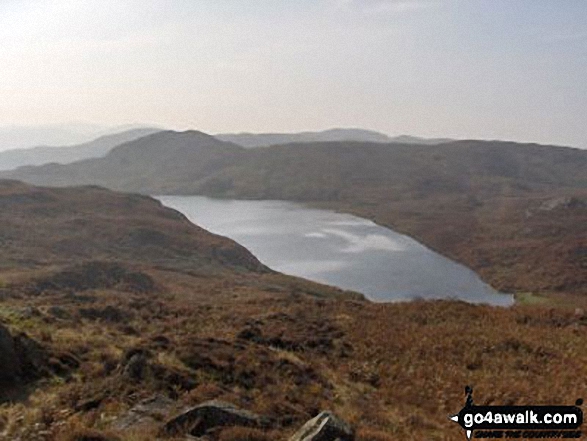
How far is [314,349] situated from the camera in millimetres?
30312

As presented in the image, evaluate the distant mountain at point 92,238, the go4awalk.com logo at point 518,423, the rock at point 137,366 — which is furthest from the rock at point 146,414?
the distant mountain at point 92,238

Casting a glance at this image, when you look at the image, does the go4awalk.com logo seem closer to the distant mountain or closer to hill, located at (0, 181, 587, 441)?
hill, located at (0, 181, 587, 441)

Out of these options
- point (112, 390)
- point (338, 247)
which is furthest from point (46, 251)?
point (112, 390)

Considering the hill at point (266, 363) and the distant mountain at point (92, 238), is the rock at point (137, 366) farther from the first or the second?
the distant mountain at point (92, 238)

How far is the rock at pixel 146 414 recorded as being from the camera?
1590 centimetres

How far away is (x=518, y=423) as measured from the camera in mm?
15562

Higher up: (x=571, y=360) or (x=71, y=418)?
(x=71, y=418)

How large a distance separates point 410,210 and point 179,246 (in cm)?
9620

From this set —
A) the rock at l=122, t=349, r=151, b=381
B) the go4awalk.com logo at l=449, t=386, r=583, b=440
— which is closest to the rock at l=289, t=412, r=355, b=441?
the go4awalk.com logo at l=449, t=386, r=583, b=440

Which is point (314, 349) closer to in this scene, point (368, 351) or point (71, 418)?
point (368, 351)

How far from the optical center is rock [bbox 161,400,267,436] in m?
15.3

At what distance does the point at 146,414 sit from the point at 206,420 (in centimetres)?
208

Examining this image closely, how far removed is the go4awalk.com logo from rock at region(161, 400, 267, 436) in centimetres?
568

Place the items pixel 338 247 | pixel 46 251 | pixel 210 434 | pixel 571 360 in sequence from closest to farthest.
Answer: pixel 210 434
pixel 571 360
pixel 46 251
pixel 338 247
